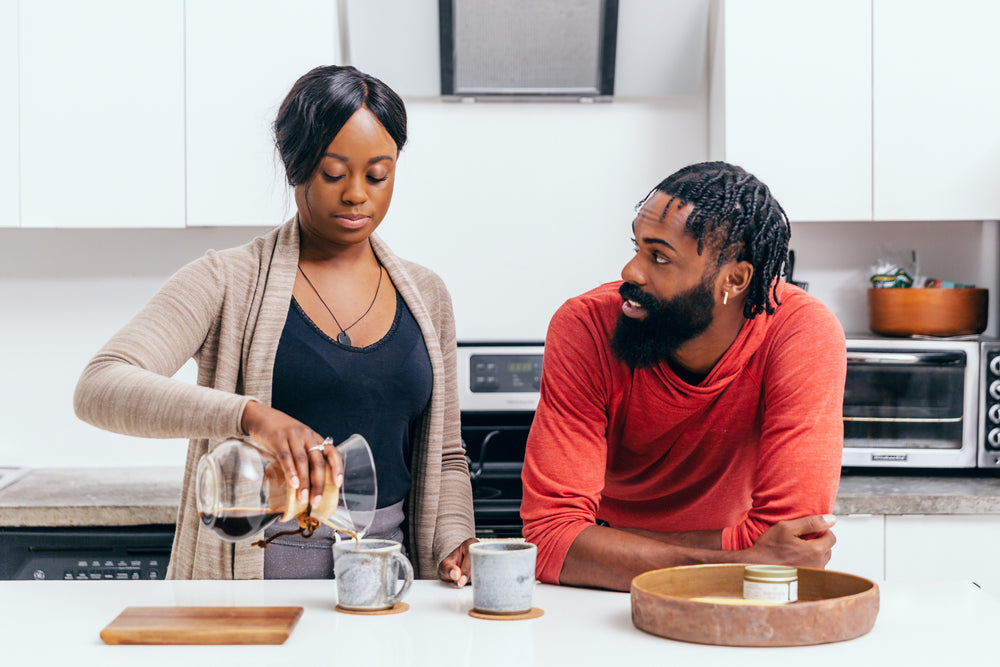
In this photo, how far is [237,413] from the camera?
45.8 inches

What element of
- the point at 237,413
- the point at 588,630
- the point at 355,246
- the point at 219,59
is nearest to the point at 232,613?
the point at 237,413

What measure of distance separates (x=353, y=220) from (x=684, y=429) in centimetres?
59

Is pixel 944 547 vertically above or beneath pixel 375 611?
beneath

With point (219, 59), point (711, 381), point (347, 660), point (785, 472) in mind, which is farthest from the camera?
point (219, 59)

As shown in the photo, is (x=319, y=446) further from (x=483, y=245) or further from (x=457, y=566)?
(x=483, y=245)

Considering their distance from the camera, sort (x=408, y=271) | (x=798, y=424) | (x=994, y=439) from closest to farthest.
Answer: (x=798, y=424)
(x=408, y=271)
(x=994, y=439)

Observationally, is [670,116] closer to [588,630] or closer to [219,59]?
[219,59]

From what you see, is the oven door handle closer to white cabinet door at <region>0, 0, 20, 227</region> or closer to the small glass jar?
the small glass jar

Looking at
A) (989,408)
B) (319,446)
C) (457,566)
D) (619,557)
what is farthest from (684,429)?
(989,408)

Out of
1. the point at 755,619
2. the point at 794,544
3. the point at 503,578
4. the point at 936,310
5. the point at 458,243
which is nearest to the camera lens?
the point at 755,619

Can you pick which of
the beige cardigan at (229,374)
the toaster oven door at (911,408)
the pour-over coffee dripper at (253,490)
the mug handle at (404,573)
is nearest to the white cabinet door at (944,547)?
the toaster oven door at (911,408)

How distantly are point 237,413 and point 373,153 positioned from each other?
1.54 feet

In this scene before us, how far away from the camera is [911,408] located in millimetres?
2412

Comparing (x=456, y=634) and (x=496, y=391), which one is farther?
(x=496, y=391)
